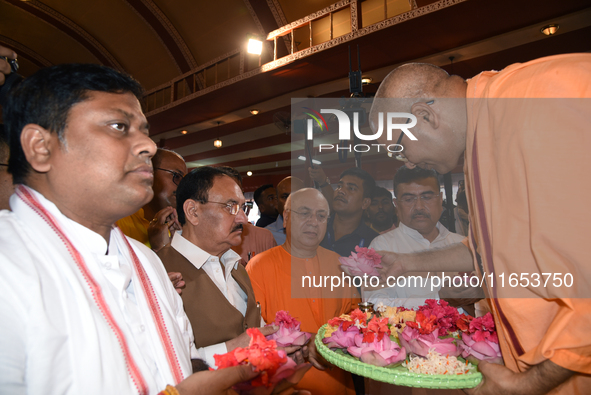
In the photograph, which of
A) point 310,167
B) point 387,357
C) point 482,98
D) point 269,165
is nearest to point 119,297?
point 387,357

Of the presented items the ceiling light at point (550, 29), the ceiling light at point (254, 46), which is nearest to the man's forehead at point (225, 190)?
the ceiling light at point (550, 29)

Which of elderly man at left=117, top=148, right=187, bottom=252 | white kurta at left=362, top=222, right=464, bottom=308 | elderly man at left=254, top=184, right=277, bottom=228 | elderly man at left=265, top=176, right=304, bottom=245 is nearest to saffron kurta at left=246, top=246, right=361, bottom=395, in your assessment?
white kurta at left=362, top=222, right=464, bottom=308

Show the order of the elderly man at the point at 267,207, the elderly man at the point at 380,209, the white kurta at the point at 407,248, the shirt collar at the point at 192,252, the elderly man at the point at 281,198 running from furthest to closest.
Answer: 1. the elderly man at the point at 267,207
2. the elderly man at the point at 281,198
3. the elderly man at the point at 380,209
4. the white kurta at the point at 407,248
5. the shirt collar at the point at 192,252

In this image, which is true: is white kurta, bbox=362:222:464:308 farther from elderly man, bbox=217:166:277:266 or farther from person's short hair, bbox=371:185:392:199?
elderly man, bbox=217:166:277:266

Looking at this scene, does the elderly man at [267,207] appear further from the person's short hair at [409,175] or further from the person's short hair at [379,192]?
the person's short hair at [409,175]

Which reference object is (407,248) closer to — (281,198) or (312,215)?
(312,215)

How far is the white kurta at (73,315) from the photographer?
788 millimetres

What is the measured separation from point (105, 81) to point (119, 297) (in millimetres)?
660

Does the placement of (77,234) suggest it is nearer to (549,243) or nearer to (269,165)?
(549,243)

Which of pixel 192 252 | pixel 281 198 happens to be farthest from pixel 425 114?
pixel 281 198

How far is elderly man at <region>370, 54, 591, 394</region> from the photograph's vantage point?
1.11 m

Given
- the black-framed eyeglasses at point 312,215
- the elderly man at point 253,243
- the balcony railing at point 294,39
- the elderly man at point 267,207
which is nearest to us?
the black-framed eyeglasses at point 312,215

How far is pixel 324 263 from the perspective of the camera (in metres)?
3.02

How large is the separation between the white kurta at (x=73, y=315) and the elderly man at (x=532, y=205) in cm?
115
